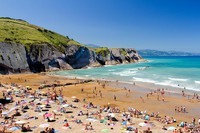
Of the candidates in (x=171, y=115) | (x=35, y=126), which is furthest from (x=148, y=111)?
(x=35, y=126)

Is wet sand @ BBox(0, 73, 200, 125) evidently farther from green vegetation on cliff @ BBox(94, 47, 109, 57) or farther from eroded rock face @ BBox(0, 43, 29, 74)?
green vegetation on cliff @ BBox(94, 47, 109, 57)

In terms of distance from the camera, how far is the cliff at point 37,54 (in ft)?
268

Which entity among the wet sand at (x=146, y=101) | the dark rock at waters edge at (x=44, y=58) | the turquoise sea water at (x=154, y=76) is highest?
the dark rock at waters edge at (x=44, y=58)

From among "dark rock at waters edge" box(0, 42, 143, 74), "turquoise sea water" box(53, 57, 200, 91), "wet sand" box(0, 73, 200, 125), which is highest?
Result: "dark rock at waters edge" box(0, 42, 143, 74)

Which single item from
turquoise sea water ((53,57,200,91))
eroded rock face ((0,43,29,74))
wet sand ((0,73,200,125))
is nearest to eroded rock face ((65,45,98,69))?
turquoise sea water ((53,57,200,91))

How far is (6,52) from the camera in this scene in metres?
81.1

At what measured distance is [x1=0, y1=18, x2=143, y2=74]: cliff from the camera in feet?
268

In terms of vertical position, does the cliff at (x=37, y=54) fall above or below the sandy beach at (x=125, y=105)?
above

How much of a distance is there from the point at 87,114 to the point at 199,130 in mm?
13233

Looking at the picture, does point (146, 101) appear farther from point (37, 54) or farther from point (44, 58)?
point (37, 54)

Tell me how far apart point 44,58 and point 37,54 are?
334cm

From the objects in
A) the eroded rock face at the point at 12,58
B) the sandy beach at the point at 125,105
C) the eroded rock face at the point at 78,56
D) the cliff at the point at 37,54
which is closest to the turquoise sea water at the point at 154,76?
the cliff at the point at 37,54

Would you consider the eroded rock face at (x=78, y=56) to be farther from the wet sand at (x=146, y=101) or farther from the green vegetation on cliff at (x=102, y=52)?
the wet sand at (x=146, y=101)

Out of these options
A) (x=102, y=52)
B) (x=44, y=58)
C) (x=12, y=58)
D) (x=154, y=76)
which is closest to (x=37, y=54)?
(x=44, y=58)
